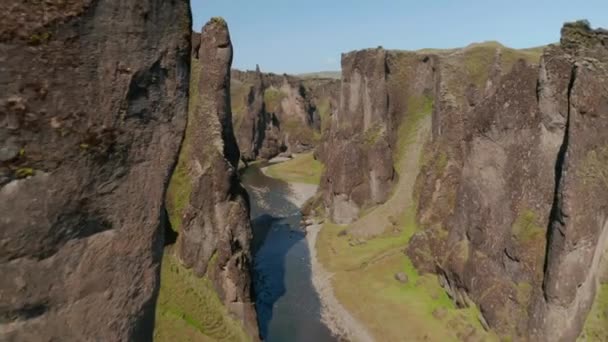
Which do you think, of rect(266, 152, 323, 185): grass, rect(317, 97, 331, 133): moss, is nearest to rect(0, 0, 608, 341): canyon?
rect(266, 152, 323, 185): grass

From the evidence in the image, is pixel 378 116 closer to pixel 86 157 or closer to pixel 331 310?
pixel 331 310

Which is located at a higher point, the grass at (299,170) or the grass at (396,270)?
the grass at (396,270)

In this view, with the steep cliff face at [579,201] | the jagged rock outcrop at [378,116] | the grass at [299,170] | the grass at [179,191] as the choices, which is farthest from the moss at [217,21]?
the grass at [299,170]

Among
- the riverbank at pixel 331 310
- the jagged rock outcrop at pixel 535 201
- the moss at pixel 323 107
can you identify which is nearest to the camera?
the jagged rock outcrop at pixel 535 201

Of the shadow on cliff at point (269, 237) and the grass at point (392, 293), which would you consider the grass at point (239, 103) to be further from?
the grass at point (392, 293)

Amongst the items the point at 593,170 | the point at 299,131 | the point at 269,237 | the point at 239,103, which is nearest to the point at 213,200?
the point at 593,170

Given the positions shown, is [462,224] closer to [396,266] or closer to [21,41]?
[396,266]
